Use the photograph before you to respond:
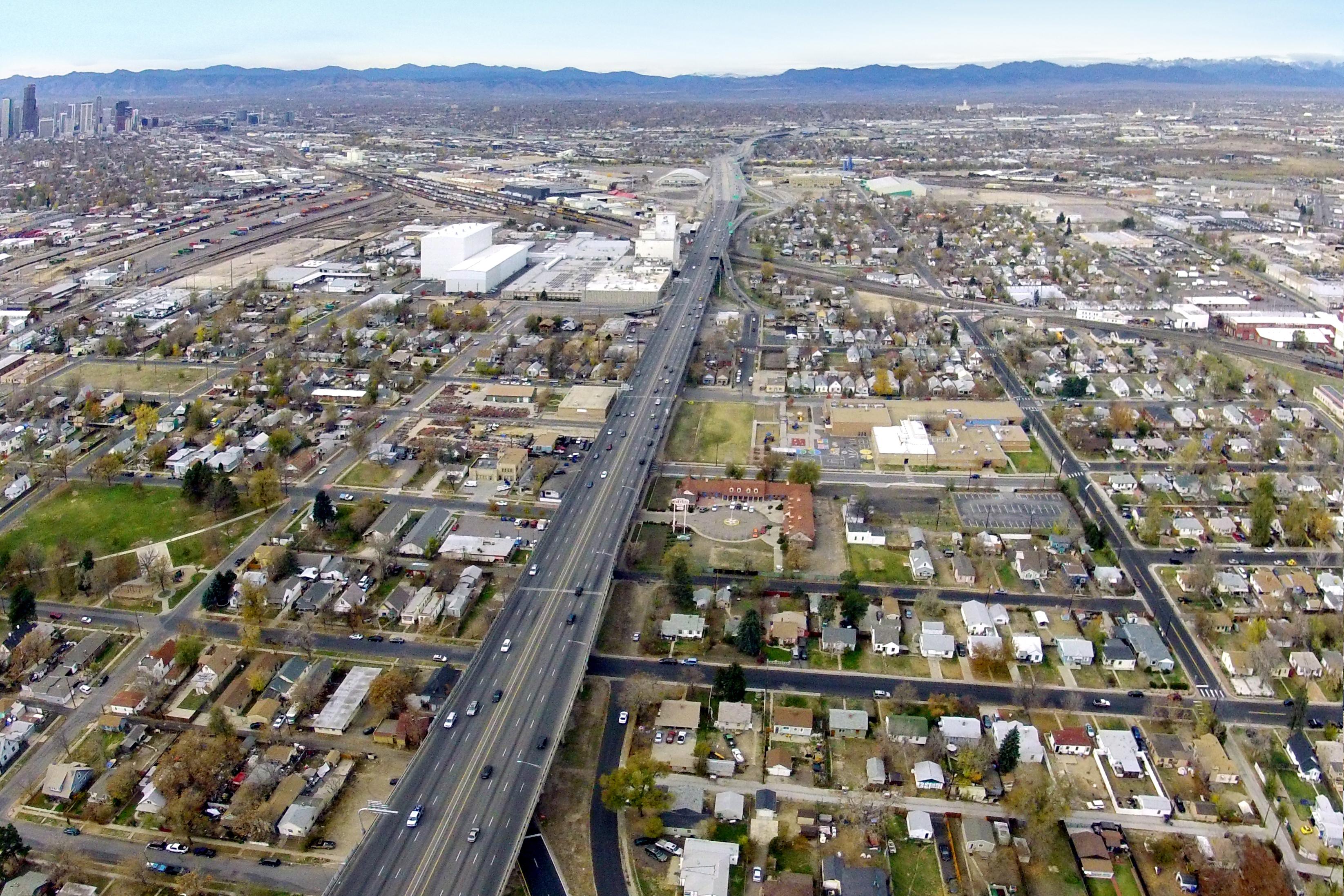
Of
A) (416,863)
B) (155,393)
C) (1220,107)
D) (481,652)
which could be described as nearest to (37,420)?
(155,393)

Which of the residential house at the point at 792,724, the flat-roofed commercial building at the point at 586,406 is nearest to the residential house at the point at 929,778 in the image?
the residential house at the point at 792,724

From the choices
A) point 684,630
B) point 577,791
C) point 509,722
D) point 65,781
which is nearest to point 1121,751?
point 684,630

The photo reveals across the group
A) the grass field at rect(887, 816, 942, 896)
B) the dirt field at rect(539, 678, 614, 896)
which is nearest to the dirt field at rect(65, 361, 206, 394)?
the dirt field at rect(539, 678, 614, 896)

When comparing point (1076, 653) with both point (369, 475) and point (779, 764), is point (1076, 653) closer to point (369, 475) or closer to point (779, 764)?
point (779, 764)

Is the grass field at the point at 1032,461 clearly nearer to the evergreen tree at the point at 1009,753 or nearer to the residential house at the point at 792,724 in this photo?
the evergreen tree at the point at 1009,753

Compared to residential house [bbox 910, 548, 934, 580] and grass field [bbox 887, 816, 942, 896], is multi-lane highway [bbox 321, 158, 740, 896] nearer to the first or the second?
grass field [bbox 887, 816, 942, 896]

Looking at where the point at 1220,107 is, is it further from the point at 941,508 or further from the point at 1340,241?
the point at 941,508
